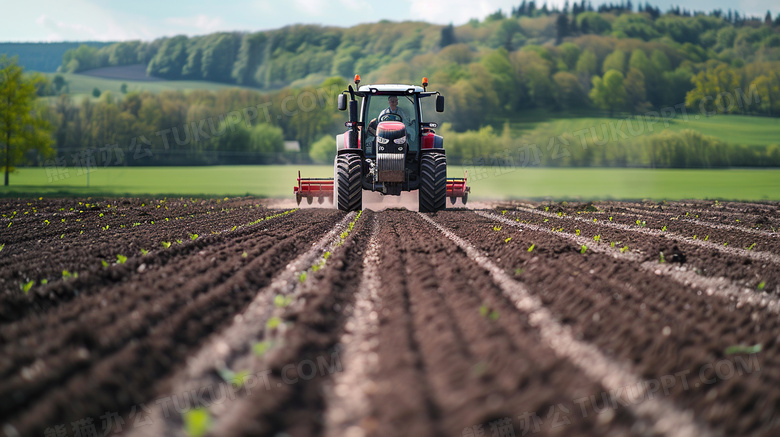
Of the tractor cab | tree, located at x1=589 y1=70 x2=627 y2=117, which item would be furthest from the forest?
the tractor cab

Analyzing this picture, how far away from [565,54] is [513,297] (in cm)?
8131

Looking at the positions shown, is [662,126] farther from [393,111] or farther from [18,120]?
[18,120]

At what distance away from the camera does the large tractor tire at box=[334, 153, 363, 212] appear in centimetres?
1288

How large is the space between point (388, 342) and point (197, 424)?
4.92 feet

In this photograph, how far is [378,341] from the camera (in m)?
3.98

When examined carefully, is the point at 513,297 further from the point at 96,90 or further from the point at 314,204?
the point at 96,90

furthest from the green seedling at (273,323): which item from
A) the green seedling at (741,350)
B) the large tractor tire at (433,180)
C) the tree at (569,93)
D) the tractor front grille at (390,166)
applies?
the tree at (569,93)

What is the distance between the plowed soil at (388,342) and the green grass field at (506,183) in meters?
16.4

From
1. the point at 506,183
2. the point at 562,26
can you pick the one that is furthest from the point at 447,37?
the point at 506,183

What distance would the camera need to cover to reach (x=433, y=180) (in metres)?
12.9

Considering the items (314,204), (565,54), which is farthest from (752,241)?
(565,54)

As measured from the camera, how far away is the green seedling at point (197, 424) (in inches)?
106

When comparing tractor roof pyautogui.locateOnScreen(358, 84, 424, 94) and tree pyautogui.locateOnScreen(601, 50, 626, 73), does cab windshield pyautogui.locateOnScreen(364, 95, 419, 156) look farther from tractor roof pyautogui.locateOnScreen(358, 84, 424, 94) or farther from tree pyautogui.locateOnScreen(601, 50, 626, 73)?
tree pyautogui.locateOnScreen(601, 50, 626, 73)

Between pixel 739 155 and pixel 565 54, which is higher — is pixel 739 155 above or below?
below
